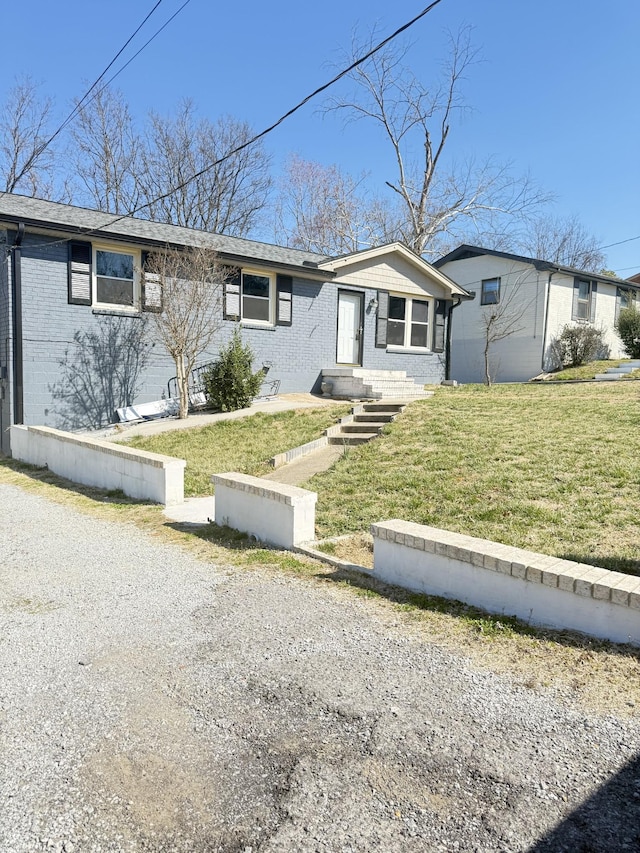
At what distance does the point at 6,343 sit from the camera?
11.9 metres

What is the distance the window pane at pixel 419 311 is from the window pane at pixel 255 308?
4.89 metres

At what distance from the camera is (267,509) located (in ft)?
18.4

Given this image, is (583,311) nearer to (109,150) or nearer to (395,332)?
(395,332)

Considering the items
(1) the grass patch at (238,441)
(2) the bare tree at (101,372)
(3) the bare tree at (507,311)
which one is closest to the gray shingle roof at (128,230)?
(2) the bare tree at (101,372)

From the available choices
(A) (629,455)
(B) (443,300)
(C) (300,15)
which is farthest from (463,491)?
(B) (443,300)

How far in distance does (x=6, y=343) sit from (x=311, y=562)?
32.1 ft

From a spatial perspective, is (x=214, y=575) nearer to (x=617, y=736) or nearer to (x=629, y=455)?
(x=617, y=736)

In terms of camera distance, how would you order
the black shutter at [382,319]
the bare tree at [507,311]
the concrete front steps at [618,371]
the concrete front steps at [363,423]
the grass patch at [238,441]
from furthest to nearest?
the bare tree at [507,311]
the concrete front steps at [618,371]
the black shutter at [382,319]
the concrete front steps at [363,423]
the grass patch at [238,441]

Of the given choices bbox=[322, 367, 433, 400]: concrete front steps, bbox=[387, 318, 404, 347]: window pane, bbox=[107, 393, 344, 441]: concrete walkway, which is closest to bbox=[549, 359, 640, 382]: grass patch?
bbox=[387, 318, 404, 347]: window pane

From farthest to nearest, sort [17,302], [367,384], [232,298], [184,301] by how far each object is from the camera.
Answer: [367,384] < [232,298] < [184,301] < [17,302]

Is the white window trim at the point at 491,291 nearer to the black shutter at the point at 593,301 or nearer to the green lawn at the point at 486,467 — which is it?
the black shutter at the point at 593,301

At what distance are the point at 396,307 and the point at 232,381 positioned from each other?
6647 mm

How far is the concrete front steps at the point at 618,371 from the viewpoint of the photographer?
54.8ft

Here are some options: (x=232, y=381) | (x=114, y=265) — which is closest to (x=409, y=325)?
(x=232, y=381)
